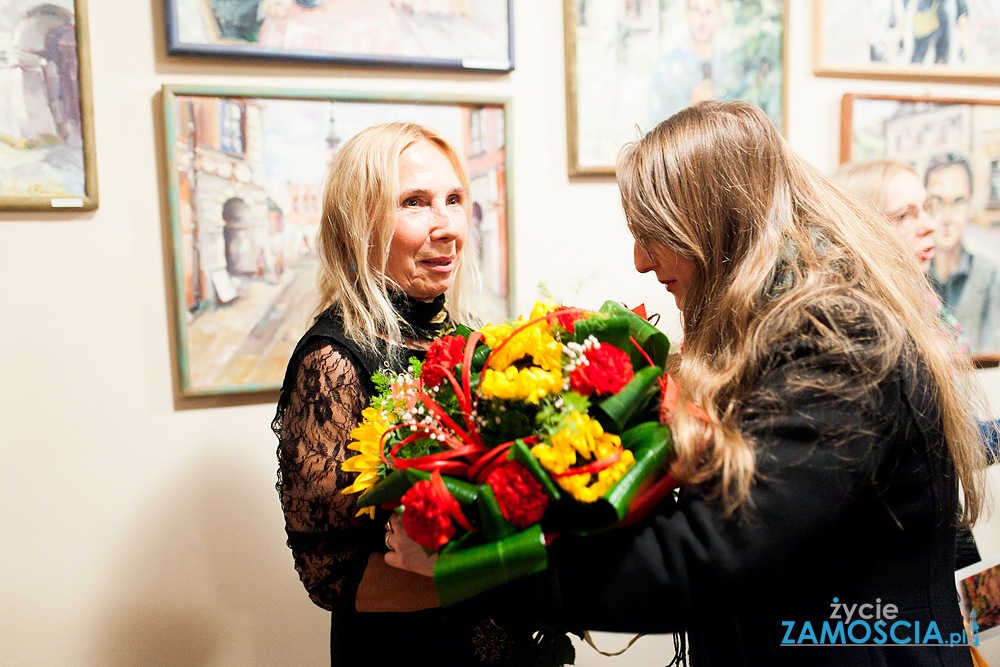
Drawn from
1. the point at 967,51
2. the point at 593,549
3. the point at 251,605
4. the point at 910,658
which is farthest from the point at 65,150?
the point at 967,51

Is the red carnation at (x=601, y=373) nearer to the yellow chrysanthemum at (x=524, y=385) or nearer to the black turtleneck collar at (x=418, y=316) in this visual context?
the yellow chrysanthemum at (x=524, y=385)

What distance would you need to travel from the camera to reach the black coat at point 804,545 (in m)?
0.80

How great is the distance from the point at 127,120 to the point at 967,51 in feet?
9.34

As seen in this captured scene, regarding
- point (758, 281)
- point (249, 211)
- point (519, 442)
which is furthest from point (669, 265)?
point (249, 211)

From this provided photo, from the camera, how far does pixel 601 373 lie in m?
0.84

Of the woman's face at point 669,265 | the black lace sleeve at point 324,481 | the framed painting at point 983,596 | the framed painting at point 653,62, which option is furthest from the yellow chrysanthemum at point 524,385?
the framed painting at point 983,596

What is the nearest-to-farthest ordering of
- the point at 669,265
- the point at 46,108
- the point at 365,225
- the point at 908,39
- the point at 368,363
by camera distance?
the point at 669,265, the point at 368,363, the point at 365,225, the point at 46,108, the point at 908,39

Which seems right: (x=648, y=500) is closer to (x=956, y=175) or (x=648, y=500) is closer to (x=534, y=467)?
(x=534, y=467)

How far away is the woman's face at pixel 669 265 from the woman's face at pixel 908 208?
1414 mm

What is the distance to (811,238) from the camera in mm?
950

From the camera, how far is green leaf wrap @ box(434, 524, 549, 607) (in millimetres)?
795

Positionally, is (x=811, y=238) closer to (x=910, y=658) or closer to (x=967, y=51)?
(x=910, y=658)

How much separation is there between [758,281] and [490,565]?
0.55 m

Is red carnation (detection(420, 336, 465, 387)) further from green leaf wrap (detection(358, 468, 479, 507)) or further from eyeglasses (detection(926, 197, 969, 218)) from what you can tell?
eyeglasses (detection(926, 197, 969, 218))
